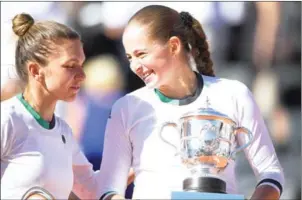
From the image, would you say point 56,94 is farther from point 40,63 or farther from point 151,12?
point 151,12

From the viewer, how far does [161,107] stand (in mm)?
2123

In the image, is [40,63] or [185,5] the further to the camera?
[185,5]

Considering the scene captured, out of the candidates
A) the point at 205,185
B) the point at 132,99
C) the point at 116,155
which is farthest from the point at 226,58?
the point at 205,185

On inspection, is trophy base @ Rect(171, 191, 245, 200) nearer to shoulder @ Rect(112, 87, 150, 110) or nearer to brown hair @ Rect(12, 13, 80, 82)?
shoulder @ Rect(112, 87, 150, 110)

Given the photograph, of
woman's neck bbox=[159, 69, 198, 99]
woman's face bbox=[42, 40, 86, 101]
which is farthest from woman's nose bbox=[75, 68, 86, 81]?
woman's neck bbox=[159, 69, 198, 99]

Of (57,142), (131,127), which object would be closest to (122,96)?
(131,127)

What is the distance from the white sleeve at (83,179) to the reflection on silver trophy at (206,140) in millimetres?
256

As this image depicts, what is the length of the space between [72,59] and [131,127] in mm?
262

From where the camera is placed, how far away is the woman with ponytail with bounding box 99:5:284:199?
2086 mm

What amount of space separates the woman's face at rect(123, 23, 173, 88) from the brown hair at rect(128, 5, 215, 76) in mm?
23

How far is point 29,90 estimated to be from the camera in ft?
6.67

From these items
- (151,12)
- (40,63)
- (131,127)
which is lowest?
(131,127)

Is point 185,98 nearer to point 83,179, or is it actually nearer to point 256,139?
point 256,139

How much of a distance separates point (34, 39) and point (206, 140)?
1.77 feet
